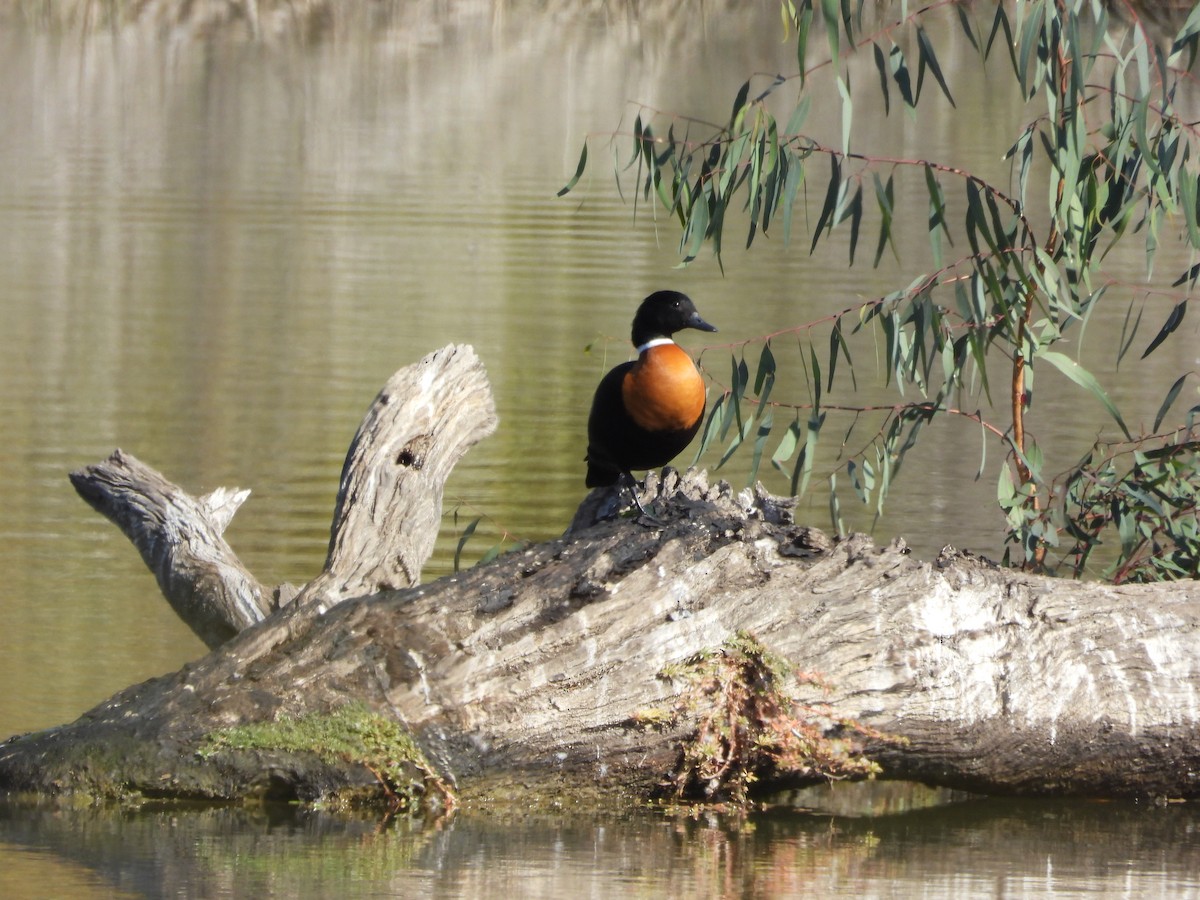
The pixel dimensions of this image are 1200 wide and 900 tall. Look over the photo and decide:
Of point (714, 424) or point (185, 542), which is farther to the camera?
point (714, 424)

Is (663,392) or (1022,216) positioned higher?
(1022,216)

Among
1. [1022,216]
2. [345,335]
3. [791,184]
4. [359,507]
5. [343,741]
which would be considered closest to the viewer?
[343,741]

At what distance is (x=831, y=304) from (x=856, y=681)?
9.03 meters

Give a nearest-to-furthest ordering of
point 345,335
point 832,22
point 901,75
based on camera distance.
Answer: point 832,22 < point 901,75 < point 345,335

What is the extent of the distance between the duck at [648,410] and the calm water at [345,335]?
0.65 feet

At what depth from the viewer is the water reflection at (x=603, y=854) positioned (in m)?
3.57

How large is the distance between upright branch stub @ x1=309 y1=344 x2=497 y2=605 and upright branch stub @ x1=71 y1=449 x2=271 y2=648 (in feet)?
1.00

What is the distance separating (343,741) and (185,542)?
1762mm

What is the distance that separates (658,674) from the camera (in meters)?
4.06

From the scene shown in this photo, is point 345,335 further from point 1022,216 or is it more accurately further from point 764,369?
point 1022,216

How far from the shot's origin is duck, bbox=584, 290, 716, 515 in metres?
4.91

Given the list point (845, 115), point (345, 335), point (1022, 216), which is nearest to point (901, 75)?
point (845, 115)

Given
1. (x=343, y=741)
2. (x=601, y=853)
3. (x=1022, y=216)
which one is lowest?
(x=601, y=853)

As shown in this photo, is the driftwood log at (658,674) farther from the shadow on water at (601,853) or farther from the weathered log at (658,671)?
the shadow on water at (601,853)
